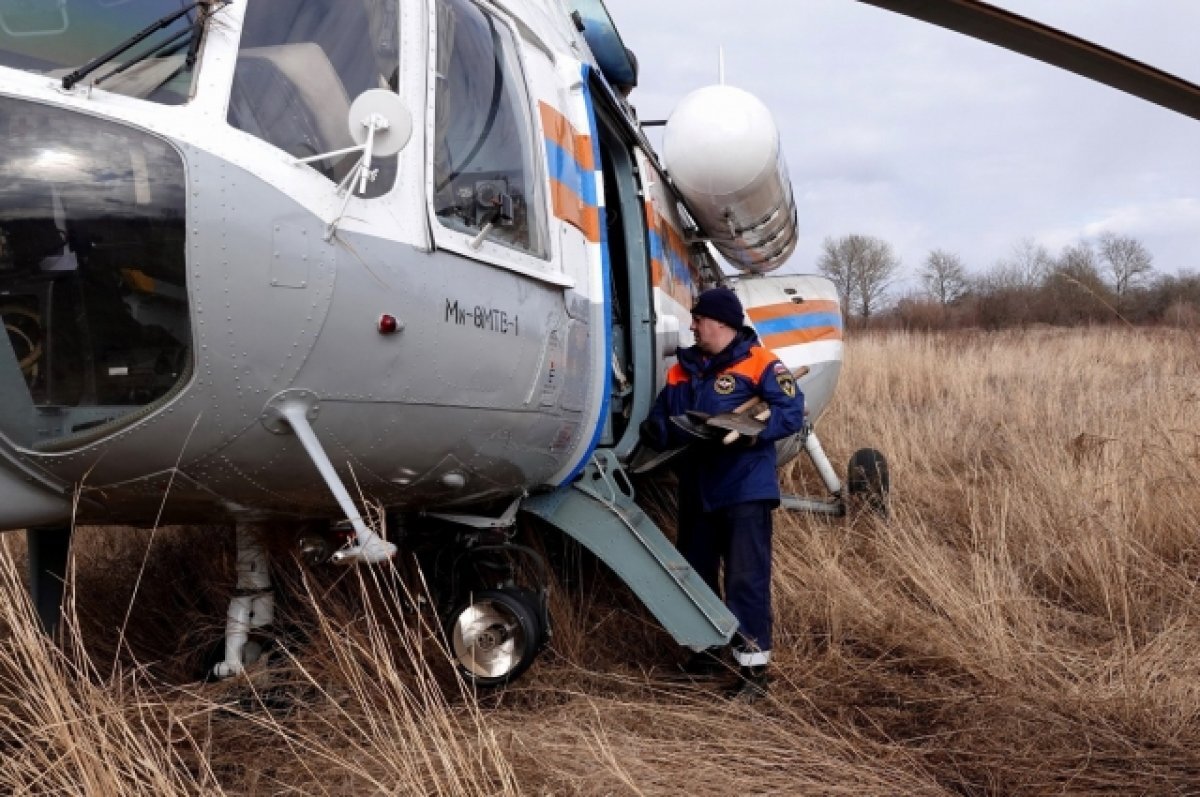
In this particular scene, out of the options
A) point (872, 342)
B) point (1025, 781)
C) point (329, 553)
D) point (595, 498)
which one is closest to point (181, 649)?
point (329, 553)

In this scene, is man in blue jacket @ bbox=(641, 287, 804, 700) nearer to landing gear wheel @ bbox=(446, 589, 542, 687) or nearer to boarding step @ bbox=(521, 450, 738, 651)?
boarding step @ bbox=(521, 450, 738, 651)

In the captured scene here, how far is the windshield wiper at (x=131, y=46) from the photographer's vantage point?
7.31ft

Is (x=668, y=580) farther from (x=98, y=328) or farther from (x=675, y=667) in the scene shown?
(x=98, y=328)

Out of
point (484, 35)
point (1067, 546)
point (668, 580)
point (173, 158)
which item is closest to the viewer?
point (173, 158)

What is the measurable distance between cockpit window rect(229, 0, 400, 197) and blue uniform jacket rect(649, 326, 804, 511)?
1.78 meters

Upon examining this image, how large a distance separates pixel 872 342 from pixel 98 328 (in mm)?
14722

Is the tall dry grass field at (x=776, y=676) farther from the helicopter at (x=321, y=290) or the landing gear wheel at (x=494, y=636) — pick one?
the helicopter at (x=321, y=290)

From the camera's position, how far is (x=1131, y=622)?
4219 millimetres

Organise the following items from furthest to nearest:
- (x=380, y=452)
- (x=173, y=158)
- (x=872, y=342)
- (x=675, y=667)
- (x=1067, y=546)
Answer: (x=872, y=342) → (x=1067, y=546) → (x=675, y=667) → (x=380, y=452) → (x=173, y=158)

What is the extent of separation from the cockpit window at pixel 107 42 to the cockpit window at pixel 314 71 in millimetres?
134

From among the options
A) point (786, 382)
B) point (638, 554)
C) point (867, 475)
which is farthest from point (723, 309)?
point (867, 475)

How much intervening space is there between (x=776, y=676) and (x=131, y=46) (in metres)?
2.89

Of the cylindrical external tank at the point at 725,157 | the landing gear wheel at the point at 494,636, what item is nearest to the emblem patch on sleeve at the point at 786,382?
the landing gear wheel at the point at 494,636

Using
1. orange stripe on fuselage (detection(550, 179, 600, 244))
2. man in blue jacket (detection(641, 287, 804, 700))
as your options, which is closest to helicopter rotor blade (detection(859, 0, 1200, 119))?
orange stripe on fuselage (detection(550, 179, 600, 244))
